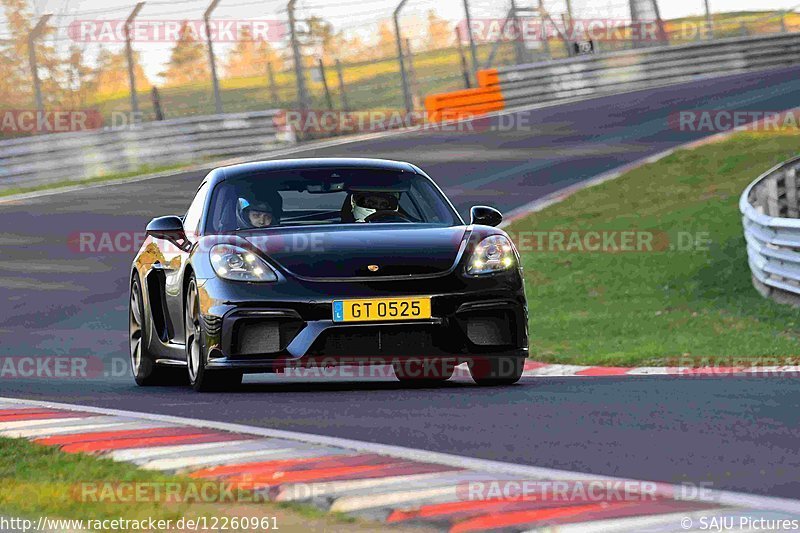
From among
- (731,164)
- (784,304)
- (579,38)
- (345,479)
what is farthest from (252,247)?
(579,38)

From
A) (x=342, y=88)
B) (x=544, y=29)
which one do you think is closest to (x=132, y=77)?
(x=342, y=88)

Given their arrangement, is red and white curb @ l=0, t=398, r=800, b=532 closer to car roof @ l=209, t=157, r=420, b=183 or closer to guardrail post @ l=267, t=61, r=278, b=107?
car roof @ l=209, t=157, r=420, b=183

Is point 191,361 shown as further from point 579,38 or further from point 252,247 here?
point 579,38

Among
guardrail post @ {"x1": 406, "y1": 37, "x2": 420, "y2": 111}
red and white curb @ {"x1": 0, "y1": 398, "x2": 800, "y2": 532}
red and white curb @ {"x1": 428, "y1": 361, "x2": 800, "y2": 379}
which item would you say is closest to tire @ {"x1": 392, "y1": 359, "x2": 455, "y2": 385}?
red and white curb @ {"x1": 428, "y1": 361, "x2": 800, "y2": 379}

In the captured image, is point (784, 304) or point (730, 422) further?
point (784, 304)

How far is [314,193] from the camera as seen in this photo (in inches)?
384

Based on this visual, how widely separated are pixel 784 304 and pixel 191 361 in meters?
7.34

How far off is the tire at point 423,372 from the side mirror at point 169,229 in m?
1.47

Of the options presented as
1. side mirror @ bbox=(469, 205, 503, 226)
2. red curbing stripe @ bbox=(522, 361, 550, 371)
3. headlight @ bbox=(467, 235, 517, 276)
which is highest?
side mirror @ bbox=(469, 205, 503, 226)

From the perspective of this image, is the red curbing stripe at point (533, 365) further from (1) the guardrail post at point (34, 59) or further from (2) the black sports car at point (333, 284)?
(1) the guardrail post at point (34, 59)

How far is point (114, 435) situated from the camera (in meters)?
6.82

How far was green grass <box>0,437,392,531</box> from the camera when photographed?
479 centimetres

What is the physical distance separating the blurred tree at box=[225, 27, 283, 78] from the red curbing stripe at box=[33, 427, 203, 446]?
2355 cm

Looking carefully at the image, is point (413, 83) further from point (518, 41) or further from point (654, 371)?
point (654, 371)
